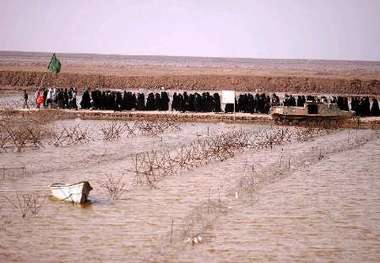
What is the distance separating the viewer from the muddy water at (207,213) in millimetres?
9328

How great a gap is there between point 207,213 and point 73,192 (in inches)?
113

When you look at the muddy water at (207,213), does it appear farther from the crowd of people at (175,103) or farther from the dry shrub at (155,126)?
the crowd of people at (175,103)

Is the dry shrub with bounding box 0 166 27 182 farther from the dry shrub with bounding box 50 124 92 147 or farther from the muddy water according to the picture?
the dry shrub with bounding box 50 124 92 147

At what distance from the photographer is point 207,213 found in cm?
1143

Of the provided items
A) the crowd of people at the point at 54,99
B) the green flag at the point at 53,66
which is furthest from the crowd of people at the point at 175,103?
the green flag at the point at 53,66

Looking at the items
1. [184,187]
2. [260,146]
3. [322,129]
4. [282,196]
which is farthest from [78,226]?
A: [322,129]

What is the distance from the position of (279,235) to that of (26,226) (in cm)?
464

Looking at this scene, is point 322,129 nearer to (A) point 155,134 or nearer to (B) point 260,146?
(B) point 260,146

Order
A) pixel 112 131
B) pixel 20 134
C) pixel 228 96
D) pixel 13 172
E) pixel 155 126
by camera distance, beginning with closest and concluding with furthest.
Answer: pixel 13 172
pixel 20 134
pixel 112 131
pixel 155 126
pixel 228 96

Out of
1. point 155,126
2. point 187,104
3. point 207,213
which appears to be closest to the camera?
point 207,213

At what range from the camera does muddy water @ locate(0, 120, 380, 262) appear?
30.6 feet

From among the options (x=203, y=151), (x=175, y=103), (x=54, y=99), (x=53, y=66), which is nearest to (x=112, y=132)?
→ (x=203, y=151)

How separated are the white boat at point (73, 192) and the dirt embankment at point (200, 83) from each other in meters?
36.3

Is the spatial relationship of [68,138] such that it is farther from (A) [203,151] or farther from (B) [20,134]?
(A) [203,151]
